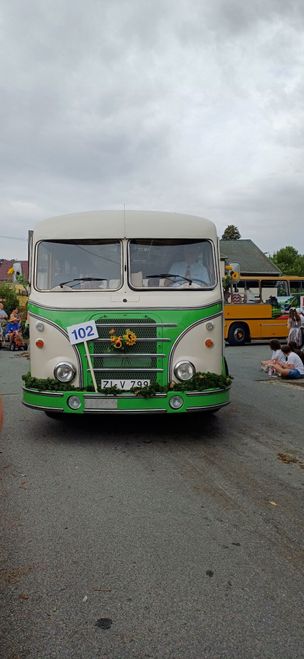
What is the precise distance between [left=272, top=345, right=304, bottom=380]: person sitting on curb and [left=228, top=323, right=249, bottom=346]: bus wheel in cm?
936

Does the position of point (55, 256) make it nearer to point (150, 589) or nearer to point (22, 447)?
point (22, 447)

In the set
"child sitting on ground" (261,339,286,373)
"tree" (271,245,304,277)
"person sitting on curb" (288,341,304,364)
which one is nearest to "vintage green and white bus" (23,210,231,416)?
"child sitting on ground" (261,339,286,373)

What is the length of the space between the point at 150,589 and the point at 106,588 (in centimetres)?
25

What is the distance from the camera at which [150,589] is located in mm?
3223

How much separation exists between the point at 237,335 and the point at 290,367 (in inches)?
390

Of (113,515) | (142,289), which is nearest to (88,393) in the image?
(142,289)

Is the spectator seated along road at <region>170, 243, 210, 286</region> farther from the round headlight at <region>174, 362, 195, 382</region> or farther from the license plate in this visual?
the license plate

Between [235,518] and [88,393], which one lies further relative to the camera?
[88,393]

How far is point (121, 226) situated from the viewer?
709 cm

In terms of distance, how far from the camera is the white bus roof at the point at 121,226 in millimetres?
7078

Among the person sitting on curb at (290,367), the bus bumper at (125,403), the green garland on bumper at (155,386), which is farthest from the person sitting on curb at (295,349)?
the bus bumper at (125,403)

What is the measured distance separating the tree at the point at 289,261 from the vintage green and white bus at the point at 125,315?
62.5 m

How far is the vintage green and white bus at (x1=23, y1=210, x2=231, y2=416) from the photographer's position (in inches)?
248

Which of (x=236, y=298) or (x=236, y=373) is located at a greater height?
(x=236, y=298)
